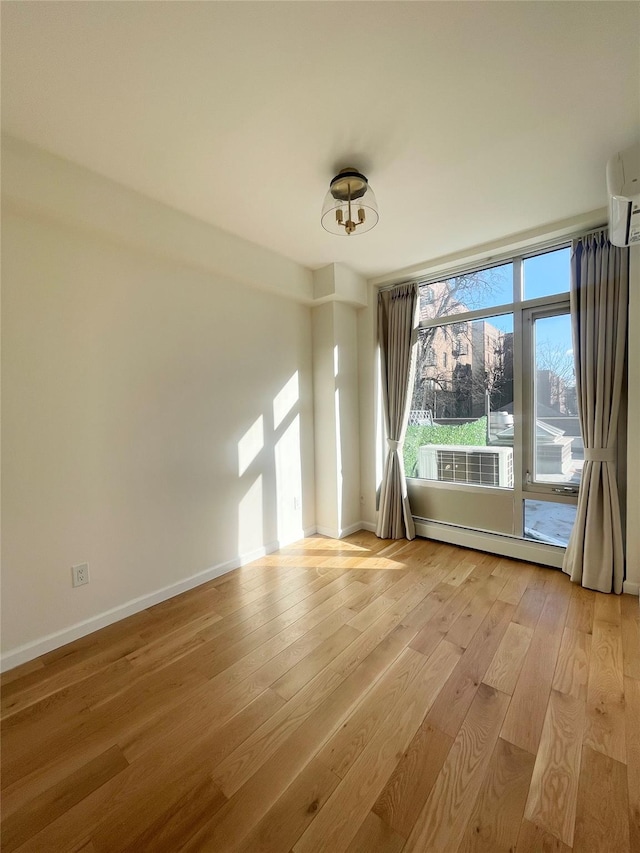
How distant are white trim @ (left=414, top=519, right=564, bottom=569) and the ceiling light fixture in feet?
9.15

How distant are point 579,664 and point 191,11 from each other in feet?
10.9

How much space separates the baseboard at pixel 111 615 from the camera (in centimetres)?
191

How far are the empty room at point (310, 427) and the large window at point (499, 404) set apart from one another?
0.03m

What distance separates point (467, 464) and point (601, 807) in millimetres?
2445

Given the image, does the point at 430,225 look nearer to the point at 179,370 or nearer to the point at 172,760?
the point at 179,370

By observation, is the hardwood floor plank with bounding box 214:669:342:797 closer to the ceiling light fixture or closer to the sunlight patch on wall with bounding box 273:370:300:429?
the sunlight patch on wall with bounding box 273:370:300:429

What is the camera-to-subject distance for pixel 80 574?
84.0 inches

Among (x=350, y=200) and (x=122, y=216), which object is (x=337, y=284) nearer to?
(x=350, y=200)

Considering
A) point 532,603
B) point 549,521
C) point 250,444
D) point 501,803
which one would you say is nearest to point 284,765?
point 501,803

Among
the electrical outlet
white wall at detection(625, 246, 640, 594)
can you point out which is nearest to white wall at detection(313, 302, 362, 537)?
the electrical outlet

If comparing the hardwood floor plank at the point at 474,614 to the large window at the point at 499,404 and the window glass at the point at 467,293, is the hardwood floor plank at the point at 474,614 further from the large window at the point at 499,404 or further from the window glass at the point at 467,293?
the window glass at the point at 467,293

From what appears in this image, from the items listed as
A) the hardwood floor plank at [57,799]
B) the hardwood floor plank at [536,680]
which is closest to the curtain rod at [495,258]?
the hardwood floor plank at [536,680]

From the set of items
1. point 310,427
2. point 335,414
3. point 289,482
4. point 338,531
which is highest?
point 335,414

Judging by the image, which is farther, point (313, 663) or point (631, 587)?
point (631, 587)
